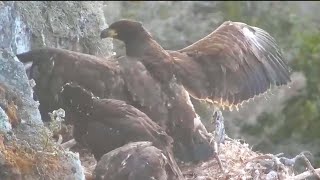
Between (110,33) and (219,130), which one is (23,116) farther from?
(219,130)

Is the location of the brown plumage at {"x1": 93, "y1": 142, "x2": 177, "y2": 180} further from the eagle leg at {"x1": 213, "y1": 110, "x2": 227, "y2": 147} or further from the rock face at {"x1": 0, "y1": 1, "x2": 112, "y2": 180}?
the eagle leg at {"x1": 213, "y1": 110, "x2": 227, "y2": 147}

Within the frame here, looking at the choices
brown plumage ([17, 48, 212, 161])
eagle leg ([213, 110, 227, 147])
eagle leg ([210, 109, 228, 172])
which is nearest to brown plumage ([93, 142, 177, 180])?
brown plumage ([17, 48, 212, 161])

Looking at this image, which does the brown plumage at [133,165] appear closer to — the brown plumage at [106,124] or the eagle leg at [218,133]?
the brown plumage at [106,124]

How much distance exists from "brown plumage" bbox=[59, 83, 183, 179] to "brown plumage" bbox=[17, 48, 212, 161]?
0.73 feet

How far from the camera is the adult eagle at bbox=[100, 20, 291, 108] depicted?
6978mm

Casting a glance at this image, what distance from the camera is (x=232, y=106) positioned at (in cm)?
718

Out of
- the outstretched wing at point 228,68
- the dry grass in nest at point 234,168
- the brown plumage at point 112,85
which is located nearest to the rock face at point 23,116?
the brown plumage at point 112,85

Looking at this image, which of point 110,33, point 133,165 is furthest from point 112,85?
point 133,165

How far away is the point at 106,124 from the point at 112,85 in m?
0.47

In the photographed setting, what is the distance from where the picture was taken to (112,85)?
6.67 metres

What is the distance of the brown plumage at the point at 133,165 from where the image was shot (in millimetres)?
5727

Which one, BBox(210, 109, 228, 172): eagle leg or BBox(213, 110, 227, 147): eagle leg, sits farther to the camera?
BBox(213, 110, 227, 147): eagle leg

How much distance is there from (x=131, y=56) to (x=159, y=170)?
1.26 m

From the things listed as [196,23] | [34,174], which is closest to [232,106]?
[34,174]
